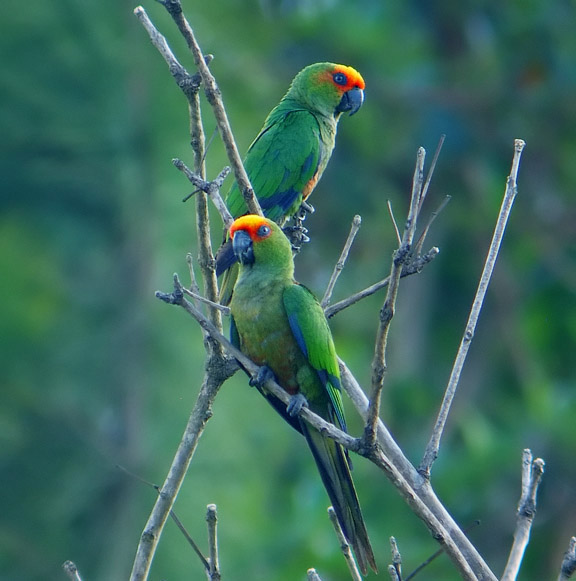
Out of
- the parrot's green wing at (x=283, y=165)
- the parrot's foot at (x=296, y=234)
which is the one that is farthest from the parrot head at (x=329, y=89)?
the parrot's foot at (x=296, y=234)

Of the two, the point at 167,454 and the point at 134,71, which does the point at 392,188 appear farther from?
the point at 167,454

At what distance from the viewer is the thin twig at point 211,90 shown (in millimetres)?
3045

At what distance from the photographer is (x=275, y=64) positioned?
1291cm

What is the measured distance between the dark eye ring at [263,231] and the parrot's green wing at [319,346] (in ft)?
1.35

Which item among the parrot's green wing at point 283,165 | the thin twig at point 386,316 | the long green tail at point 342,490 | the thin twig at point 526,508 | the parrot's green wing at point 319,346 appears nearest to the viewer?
the thin twig at point 386,316

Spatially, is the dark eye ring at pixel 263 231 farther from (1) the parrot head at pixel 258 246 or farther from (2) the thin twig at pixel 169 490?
(2) the thin twig at pixel 169 490

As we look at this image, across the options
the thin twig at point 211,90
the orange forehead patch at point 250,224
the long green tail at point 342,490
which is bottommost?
the long green tail at point 342,490

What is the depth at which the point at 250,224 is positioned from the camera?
403 centimetres

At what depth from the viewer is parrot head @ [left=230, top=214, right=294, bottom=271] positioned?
13.3ft

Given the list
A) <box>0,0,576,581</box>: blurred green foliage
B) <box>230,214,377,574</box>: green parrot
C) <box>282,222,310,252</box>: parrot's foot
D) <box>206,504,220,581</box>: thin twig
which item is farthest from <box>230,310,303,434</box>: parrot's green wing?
<box>0,0,576,581</box>: blurred green foliage

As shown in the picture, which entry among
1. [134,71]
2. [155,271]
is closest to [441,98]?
[134,71]

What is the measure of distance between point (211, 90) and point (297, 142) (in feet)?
7.55

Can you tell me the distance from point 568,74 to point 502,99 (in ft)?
3.19

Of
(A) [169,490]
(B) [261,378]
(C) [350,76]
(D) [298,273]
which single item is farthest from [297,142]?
(D) [298,273]
